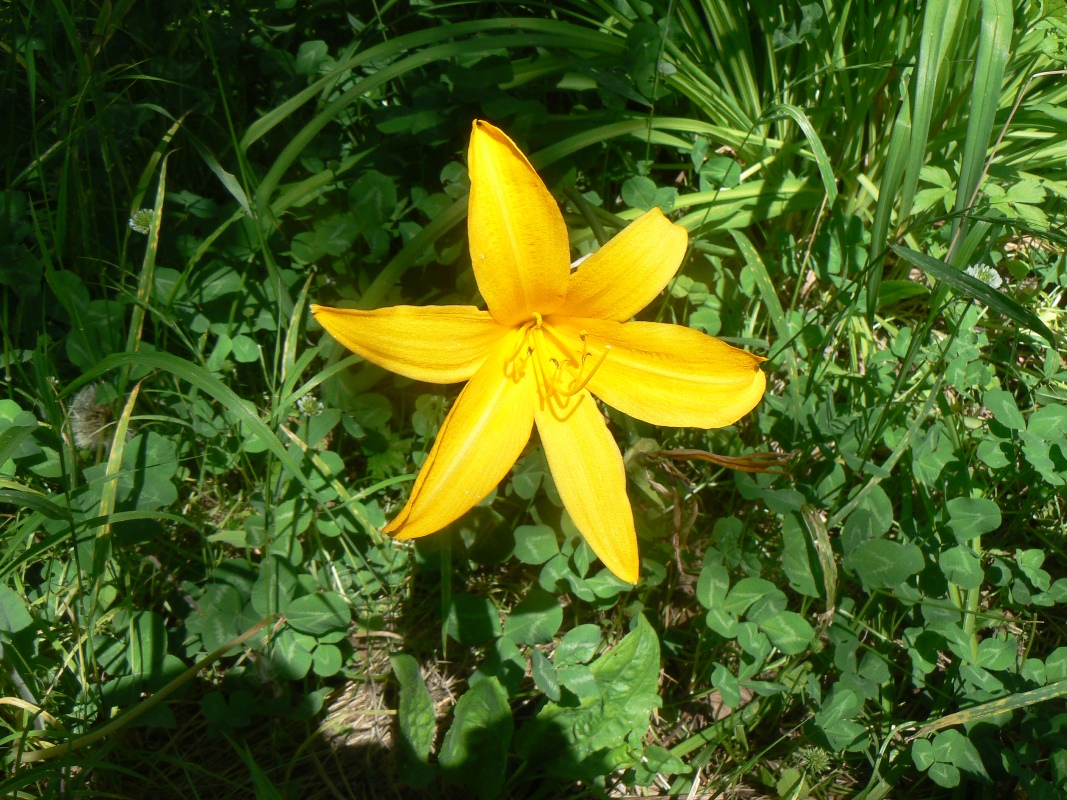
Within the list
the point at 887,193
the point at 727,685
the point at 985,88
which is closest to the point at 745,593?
the point at 727,685

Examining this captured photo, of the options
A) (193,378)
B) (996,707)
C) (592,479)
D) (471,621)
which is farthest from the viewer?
(471,621)

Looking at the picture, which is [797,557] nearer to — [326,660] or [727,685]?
[727,685]

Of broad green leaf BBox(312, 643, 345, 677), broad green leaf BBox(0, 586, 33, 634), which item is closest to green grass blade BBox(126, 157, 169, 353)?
broad green leaf BBox(0, 586, 33, 634)

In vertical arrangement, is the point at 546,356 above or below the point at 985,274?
above

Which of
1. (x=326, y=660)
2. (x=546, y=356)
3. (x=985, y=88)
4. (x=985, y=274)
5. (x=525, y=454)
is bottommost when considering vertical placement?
(x=326, y=660)

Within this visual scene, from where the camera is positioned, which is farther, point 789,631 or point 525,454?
point 525,454

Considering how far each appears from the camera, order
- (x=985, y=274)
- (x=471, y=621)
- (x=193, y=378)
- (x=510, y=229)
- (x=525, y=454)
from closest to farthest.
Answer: (x=510, y=229) < (x=193, y=378) < (x=471, y=621) < (x=525, y=454) < (x=985, y=274)

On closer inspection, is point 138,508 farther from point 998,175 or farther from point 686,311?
point 998,175

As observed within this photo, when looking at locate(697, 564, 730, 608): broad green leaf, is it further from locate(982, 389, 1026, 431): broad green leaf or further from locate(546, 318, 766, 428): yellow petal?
locate(982, 389, 1026, 431): broad green leaf

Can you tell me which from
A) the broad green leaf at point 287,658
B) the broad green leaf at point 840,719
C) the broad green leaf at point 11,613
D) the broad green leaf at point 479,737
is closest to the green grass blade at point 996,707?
the broad green leaf at point 840,719
